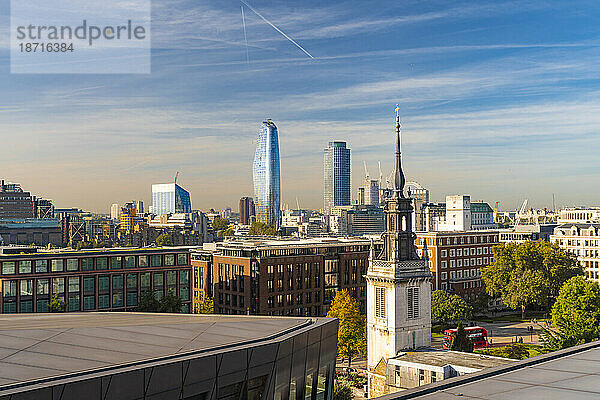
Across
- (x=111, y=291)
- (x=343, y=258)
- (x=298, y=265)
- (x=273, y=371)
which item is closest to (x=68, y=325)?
(x=273, y=371)

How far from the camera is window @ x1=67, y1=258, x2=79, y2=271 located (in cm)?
8319

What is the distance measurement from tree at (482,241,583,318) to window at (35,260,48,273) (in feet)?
243

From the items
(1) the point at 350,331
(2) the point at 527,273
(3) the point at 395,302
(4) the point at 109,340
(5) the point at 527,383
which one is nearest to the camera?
(5) the point at 527,383

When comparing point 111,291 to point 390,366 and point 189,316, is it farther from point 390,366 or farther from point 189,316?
point 189,316

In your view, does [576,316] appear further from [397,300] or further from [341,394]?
[341,394]

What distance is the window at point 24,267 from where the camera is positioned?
3127 inches

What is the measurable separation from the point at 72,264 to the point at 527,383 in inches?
2918

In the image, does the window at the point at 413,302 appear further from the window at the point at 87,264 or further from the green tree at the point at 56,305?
the green tree at the point at 56,305

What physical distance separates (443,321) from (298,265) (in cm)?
2589

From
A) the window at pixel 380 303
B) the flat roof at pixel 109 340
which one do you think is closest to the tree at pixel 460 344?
the window at pixel 380 303

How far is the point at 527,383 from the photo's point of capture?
1933 centimetres

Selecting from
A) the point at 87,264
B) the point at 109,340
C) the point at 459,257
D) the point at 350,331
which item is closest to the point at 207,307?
the point at 87,264

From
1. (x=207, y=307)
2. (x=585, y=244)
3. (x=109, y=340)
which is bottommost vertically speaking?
(x=207, y=307)

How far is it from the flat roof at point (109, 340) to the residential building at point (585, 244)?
121151 millimetres
